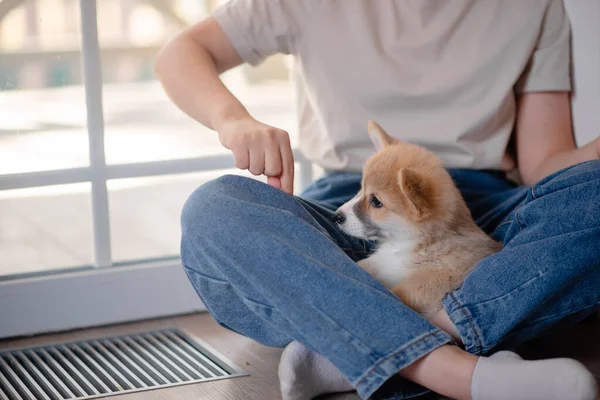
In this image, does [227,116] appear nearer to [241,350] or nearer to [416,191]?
[416,191]

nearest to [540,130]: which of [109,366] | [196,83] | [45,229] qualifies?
[196,83]

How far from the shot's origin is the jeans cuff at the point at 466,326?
1.46 m

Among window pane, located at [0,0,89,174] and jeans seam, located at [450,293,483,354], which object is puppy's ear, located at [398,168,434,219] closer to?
jeans seam, located at [450,293,483,354]

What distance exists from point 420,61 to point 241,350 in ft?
2.59

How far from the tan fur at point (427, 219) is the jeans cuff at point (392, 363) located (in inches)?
6.0

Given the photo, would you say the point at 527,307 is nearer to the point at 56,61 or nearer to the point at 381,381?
the point at 381,381

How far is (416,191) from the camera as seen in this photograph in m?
1.55

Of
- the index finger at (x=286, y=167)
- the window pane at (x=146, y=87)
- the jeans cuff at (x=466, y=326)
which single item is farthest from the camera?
the window pane at (x=146, y=87)

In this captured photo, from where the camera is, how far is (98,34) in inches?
80.4

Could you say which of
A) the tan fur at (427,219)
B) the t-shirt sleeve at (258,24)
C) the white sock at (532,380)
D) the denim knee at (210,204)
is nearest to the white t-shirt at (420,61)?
the t-shirt sleeve at (258,24)

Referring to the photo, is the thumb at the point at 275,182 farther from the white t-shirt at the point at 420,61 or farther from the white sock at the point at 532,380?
the white sock at the point at 532,380

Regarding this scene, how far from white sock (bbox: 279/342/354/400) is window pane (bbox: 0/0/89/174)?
0.90 meters

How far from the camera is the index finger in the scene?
5.12 ft

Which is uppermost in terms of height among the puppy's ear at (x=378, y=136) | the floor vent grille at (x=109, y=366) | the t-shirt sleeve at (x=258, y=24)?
the t-shirt sleeve at (x=258, y=24)
